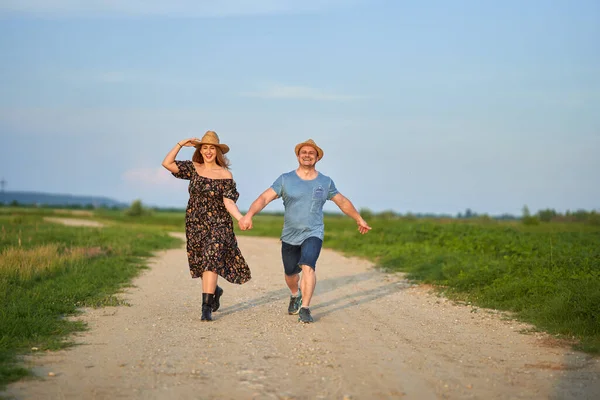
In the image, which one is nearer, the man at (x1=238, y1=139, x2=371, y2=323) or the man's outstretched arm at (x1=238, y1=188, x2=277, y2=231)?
the man's outstretched arm at (x1=238, y1=188, x2=277, y2=231)

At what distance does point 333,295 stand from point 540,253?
573 centimetres

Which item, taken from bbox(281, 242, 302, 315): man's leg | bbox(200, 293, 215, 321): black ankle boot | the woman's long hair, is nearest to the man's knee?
bbox(281, 242, 302, 315): man's leg

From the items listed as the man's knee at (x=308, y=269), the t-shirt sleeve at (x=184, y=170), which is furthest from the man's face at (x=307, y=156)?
the t-shirt sleeve at (x=184, y=170)

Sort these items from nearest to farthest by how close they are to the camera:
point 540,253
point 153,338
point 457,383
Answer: point 457,383 < point 153,338 < point 540,253

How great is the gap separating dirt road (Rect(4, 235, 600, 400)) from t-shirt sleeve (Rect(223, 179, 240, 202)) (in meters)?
1.56

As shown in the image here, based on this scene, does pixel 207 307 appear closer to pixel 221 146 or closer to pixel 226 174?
pixel 226 174

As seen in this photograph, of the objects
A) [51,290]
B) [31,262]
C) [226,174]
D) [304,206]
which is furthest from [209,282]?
[31,262]

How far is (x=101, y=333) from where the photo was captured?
27.3 ft

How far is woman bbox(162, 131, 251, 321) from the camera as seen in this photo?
9.47 metres

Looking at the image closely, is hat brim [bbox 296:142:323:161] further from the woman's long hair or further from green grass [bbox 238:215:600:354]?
green grass [bbox 238:215:600:354]

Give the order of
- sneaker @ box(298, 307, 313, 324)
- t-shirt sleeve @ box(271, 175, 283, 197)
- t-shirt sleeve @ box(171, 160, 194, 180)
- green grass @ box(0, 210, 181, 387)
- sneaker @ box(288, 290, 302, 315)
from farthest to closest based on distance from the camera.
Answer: sneaker @ box(288, 290, 302, 315), t-shirt sleeve @ box(171, 160, 194, 180), t-shirt sleeve @ box(271, 175, 283, 197), sneaker @ box(298, 307, 313, 324), green grass @ box(0, 210, 181, 387)

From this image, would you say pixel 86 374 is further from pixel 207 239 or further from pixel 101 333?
pixel 207 239

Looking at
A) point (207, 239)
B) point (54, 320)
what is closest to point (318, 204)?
point (207, 239)

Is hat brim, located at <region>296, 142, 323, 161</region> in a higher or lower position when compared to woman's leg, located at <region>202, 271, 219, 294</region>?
higher
